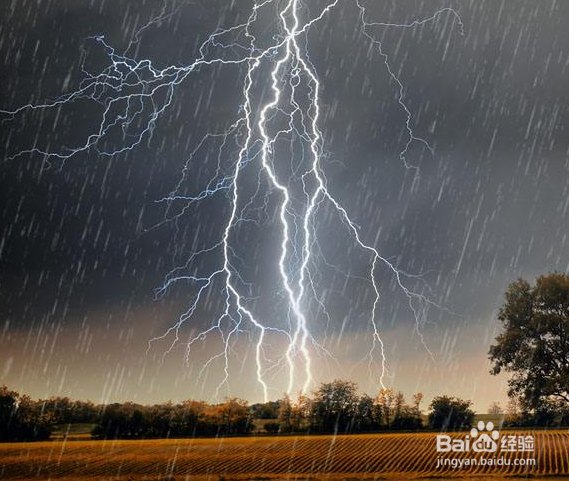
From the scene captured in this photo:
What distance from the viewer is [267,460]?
25609 millimetres

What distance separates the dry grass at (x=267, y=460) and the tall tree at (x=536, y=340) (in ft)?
7.96

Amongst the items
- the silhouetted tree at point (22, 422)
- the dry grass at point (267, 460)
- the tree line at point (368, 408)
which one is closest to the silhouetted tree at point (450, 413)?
the tree line at point (368, 408)

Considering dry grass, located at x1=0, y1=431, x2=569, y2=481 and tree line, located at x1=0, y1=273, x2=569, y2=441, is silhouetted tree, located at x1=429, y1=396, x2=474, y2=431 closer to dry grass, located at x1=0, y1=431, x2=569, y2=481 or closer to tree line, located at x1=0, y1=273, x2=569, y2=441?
tree line, located at x1=0, y1=273, x2=569, y2=441

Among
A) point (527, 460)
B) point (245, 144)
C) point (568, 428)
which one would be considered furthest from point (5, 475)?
point (568, 428)

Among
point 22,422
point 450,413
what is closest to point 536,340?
point 450,413

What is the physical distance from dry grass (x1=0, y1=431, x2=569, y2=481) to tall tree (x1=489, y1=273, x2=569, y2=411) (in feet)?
7.96

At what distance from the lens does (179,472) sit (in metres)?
23.4

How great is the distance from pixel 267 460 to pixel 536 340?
51.6ft

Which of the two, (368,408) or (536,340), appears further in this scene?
(368,408)

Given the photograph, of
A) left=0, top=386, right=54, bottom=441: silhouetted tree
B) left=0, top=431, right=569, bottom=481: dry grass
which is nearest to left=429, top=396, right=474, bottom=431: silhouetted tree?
left=0, top=431, right=569, bottom=481: dry grass

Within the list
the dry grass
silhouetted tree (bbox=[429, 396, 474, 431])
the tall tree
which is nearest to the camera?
A: the dry grass

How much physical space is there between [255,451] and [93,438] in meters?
17.0

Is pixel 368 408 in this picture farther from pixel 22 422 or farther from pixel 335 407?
pixel 22 422

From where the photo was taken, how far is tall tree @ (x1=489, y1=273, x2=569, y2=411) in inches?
1181
